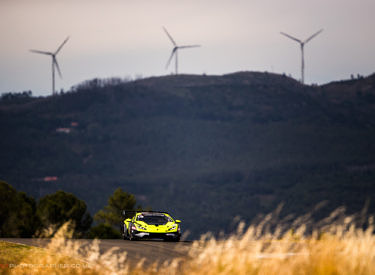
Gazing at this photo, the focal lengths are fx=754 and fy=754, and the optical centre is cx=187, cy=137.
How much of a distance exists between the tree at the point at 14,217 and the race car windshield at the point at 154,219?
93369mm

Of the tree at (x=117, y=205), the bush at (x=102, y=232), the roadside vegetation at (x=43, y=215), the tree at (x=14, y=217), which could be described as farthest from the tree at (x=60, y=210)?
the tree at (x=117, y=205)

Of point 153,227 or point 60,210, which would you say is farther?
point 60,210

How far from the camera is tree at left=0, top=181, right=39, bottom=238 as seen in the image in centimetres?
12719

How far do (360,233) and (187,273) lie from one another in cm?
448

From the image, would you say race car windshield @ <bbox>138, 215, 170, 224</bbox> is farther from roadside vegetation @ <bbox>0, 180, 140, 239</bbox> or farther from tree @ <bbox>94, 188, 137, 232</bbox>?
tree @ <bbox>94, 188, 137, 232</bbox>

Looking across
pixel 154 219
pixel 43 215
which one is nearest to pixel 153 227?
pixel 154 219

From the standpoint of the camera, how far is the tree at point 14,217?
417 feet

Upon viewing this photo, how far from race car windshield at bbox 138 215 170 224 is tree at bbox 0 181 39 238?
9337cm

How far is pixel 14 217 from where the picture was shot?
128625mm

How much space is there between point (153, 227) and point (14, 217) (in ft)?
322

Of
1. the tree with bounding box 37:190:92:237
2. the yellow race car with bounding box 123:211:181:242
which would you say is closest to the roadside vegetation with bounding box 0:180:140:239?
the tree with bounding box 37:190:92:237

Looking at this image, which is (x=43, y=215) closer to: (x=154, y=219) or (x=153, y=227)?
(x=154, y=219)

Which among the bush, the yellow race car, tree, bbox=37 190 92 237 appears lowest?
the bush

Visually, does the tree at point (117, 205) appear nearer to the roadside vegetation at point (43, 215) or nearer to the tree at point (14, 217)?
the roadside vegetation at point (43, 215)
